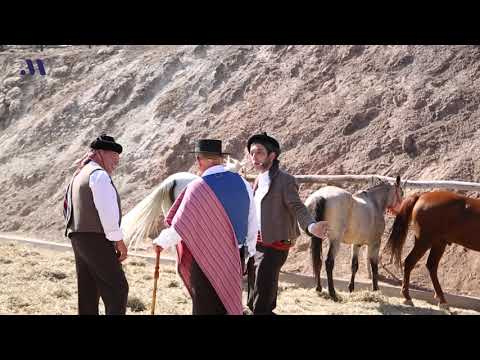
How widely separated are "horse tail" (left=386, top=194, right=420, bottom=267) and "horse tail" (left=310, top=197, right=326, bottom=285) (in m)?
1.01

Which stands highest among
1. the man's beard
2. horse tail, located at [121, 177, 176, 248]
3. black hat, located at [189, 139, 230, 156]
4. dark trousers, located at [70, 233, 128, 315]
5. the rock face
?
the rock face

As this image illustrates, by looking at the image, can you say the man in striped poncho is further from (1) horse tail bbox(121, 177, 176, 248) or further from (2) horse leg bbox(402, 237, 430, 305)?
(2) horse leg bbox(402, 237, 430, 305)

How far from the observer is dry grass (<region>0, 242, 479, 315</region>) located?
666 cm

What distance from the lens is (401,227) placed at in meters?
8.05

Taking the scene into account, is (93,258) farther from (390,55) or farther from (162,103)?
(162,103)

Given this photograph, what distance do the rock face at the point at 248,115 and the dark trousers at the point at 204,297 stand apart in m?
5.73

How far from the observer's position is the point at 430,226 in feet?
25.4

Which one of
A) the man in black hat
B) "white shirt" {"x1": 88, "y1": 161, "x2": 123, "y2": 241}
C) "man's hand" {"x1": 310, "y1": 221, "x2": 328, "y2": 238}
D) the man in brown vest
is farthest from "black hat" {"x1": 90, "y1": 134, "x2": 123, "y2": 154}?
"man's hand" {"x1": 310, "y1": 221, "x2": 328, "y2": 238}

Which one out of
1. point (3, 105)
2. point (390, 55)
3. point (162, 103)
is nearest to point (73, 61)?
point (3, 105)

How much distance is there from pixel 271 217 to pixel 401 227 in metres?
3.49

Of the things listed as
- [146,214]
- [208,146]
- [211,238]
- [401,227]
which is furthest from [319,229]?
[401,227]

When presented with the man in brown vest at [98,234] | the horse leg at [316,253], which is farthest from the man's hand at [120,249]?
the horse leg at [316,253]

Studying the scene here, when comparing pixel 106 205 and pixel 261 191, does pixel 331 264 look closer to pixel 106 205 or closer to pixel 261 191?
pixel 261 191

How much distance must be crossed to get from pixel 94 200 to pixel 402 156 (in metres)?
8.01
